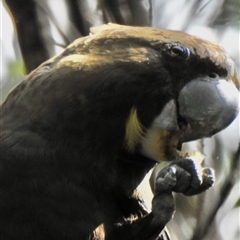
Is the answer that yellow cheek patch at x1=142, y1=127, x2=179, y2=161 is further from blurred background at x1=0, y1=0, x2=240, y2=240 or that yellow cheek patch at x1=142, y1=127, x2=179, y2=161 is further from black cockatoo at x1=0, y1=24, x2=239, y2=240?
blurred background at x1=0, y1=0, x2=240, y2=240

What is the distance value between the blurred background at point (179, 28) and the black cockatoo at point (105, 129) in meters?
0.43

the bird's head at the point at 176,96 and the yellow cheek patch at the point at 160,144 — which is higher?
the bird's head at the point at 176,96

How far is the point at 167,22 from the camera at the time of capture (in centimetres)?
288

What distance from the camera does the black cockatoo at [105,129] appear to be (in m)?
2.05

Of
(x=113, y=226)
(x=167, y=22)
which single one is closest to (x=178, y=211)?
(x=167, y=22)

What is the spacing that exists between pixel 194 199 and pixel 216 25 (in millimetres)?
559

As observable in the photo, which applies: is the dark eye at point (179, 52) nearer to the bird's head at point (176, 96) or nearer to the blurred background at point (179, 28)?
the bird's head at point (176, 96)

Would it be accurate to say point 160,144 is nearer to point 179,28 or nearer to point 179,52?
point 179,52

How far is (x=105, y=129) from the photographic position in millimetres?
2100

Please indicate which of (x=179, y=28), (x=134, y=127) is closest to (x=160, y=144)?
(x=134, y=127)

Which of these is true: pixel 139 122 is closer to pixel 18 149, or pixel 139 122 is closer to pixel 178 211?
pixel 18 149

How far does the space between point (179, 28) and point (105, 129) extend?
80 cm

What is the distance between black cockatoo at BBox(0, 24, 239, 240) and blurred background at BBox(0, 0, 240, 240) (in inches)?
17.1

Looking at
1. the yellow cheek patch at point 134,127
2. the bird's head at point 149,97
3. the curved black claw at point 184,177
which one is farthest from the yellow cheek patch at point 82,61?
the curved black claw at point 184,177
